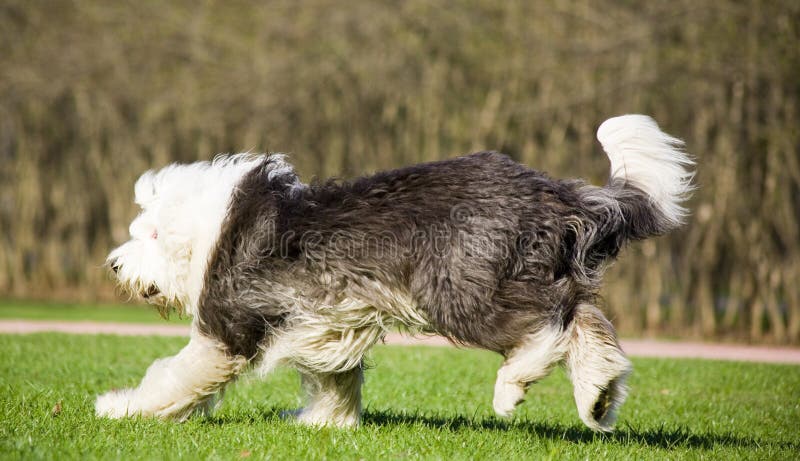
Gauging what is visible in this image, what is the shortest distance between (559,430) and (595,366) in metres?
1.47

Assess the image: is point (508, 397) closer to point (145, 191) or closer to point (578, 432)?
point (578, 432)

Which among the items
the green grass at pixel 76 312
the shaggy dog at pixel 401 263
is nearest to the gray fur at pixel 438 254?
the shaggy dog at pixel 401 263

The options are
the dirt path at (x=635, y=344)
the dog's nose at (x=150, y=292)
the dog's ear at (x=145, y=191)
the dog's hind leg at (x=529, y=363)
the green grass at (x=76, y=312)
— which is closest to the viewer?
the dog's hind leg at (x=529, y=363)

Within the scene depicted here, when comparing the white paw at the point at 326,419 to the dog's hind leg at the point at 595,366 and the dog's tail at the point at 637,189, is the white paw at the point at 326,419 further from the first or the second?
the dog's tail at the point at 637,189

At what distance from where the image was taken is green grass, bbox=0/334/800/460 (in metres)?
4.91

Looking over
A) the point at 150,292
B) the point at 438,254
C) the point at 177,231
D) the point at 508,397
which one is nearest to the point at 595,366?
the point at 508,397

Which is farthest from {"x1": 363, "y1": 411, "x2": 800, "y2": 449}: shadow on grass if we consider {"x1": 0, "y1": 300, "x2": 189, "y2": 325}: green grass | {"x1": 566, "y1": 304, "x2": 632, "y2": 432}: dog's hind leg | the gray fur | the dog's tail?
{"x1": 0, "y1": 300, "x2": 189, "y2": 325}: green grass

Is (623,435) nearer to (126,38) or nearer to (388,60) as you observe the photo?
(388,60)

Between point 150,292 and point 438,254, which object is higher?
point 438,254

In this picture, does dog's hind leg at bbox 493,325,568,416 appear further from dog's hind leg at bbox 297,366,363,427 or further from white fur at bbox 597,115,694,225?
dog's hind leg at bbox 297,366,363,427

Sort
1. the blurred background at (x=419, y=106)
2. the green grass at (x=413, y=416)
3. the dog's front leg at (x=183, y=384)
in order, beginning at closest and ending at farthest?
1. the green grass at (x=413, y=416)
2. the dog's front leg at (x=183, y=384)
3. the blurred background at (x=419, y=106)

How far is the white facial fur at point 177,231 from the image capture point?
206 inches

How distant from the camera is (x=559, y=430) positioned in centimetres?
602

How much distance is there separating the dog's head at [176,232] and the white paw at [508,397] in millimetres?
1798
